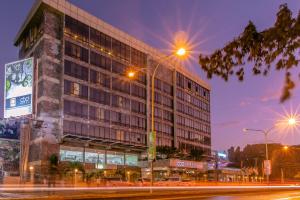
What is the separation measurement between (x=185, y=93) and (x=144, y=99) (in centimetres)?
2053

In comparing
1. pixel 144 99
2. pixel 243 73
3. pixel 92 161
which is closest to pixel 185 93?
pixel 144 99

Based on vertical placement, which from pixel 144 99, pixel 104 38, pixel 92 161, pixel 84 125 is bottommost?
pixel 92 161

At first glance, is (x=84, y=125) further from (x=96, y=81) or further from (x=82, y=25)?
(x=82, y=25)

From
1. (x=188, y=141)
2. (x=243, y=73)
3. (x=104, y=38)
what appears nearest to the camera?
(x=243, y=73)

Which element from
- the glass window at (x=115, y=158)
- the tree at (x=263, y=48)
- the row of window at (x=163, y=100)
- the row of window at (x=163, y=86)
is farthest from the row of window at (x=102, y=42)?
the tree at (x=263, y=48)

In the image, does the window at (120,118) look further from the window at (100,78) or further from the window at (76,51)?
the window at (76,51)

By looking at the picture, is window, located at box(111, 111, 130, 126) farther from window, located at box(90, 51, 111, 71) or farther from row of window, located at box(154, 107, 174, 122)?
row of window, located at box(154, 107, 174, 122)

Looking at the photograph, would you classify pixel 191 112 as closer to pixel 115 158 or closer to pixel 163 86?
pixel 163 86

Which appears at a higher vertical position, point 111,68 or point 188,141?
point 111,68

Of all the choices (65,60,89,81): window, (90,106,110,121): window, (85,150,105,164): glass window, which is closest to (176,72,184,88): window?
(90,106,110,121): window

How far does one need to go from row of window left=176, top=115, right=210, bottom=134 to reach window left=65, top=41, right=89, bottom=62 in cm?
3502

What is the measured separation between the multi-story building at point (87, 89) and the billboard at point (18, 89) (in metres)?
9.77

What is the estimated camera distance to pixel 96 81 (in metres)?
80.0

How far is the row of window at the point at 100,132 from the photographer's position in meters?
73.4
